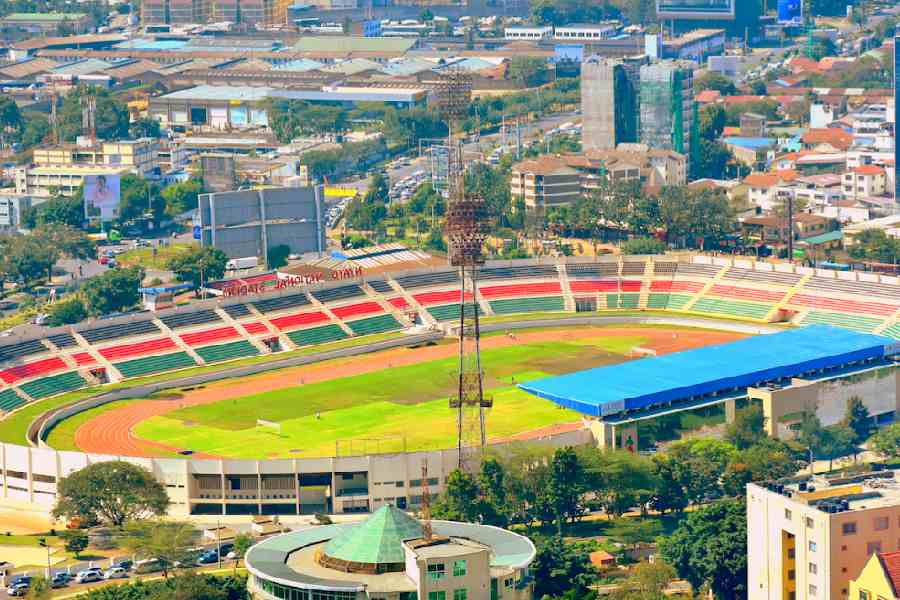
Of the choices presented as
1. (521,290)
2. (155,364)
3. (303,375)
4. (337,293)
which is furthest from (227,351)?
(521,290)

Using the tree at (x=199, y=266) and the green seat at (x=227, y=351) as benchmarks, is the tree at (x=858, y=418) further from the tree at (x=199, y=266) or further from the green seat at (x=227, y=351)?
the tree at (x=199, y=266)

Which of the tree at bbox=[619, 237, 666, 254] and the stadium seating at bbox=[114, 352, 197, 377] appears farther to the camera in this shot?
the tree at bbox=[619, 237, 666, 254]

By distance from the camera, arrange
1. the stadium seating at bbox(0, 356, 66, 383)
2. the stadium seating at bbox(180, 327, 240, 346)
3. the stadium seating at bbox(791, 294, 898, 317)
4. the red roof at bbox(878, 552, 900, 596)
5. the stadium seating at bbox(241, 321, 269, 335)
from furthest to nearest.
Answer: the stadium seating at bbox(241, 321, 269, 335), the stadium seating at bbox(180, 327, 240, 346), the stadium seating at bbox(791, 294, 898, 317), the stadium seating at bbox(0, 356, 66, 383), the red roof at bbox(878, 552, 900, 596)

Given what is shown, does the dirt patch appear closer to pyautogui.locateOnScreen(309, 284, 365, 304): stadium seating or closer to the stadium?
the stadium

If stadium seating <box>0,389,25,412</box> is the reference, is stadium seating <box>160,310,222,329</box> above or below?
above

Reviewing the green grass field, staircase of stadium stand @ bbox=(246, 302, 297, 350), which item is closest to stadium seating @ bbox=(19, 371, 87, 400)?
the green grass field

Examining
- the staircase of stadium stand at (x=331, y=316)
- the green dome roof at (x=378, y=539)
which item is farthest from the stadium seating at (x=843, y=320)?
the green dome roof at (x=378, y=539)

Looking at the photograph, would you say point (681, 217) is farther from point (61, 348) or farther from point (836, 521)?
point (836, 521)

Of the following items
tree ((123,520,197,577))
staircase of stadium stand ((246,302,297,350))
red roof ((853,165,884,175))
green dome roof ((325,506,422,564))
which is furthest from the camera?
red roof ((853,165,884,175))
